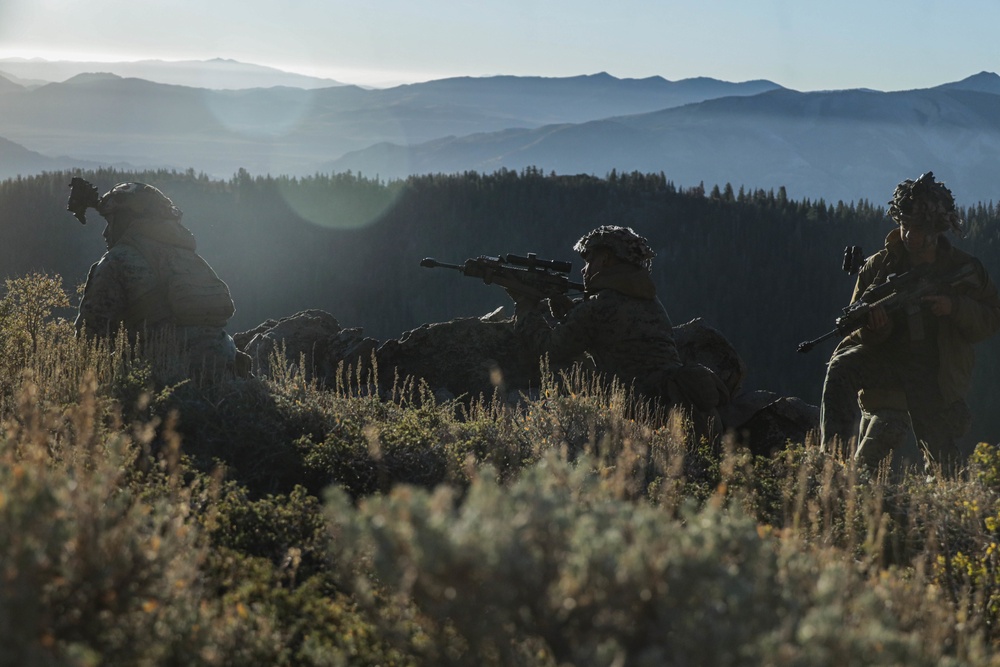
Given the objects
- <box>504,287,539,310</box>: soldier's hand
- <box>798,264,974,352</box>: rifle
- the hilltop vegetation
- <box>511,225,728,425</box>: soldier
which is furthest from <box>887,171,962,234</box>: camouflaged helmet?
<box>504,287,539,310</box>: soldier's hand

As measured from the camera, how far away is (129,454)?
16.0 ft

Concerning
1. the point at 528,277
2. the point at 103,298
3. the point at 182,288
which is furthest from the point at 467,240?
the point at 103,298

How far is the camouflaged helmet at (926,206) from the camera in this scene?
723cm

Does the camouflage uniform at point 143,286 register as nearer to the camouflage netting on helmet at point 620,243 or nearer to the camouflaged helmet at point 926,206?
the camouflage netting on helmet at point 620,243

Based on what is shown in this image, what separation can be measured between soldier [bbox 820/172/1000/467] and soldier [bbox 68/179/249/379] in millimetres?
4707

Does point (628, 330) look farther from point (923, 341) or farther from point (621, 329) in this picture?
point (923, 341)

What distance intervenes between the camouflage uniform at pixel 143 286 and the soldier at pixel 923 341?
467cm

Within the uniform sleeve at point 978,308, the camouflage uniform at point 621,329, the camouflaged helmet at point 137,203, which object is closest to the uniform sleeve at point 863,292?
the uniform sleeve at point 978,308

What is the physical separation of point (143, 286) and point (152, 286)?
8cm

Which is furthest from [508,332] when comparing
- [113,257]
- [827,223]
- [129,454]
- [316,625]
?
[827,223]

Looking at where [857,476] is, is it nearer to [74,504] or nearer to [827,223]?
[74,504]

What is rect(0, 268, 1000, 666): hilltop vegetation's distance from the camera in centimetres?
255

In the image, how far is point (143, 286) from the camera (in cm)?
792

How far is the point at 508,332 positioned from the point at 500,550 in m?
10.3
